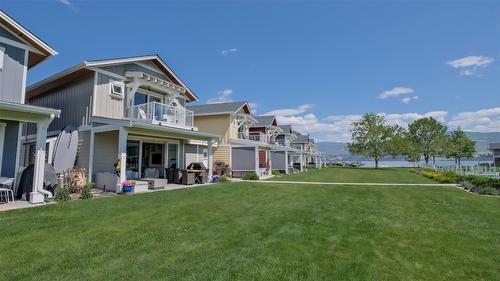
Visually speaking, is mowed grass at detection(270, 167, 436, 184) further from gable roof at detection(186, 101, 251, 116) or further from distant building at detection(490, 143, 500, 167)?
distant building at detection(490, 143, 500, 167)

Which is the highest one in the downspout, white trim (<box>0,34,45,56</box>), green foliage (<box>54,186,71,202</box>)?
white trim (<box>0,34,45,56</box>)

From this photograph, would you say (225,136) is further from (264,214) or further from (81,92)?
(264,214)

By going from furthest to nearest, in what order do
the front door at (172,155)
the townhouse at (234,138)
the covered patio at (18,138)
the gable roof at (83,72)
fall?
the townhouse at (234,138)
the front door at (172,155)
the gable roof at (83,72)
the covered patio at (18,138)

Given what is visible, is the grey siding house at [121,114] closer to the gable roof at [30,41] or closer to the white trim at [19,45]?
the gable roof at [30,41]

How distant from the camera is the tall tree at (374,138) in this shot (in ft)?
161

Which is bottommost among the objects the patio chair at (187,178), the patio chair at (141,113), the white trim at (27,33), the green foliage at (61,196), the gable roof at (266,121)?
the green foliage at (61,196)

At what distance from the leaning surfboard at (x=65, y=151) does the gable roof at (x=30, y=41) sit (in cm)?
356

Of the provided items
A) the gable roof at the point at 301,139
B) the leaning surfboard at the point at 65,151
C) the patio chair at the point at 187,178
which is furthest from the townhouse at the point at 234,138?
the gable roof at the point at 301,139

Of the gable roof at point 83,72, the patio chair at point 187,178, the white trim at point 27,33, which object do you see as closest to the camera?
the white trim at point 27,33

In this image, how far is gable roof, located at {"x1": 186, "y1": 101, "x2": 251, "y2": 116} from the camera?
87.4 feet

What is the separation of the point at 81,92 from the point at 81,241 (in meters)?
11.8

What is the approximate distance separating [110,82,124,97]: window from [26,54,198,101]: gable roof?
1.06 metres

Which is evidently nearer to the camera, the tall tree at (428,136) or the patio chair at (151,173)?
the patio chair at (151,173)

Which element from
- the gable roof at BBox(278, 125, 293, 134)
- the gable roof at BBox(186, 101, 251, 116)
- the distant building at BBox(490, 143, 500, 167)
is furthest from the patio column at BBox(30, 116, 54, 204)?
the distant building at BBox(490, 143, 500, 167)
